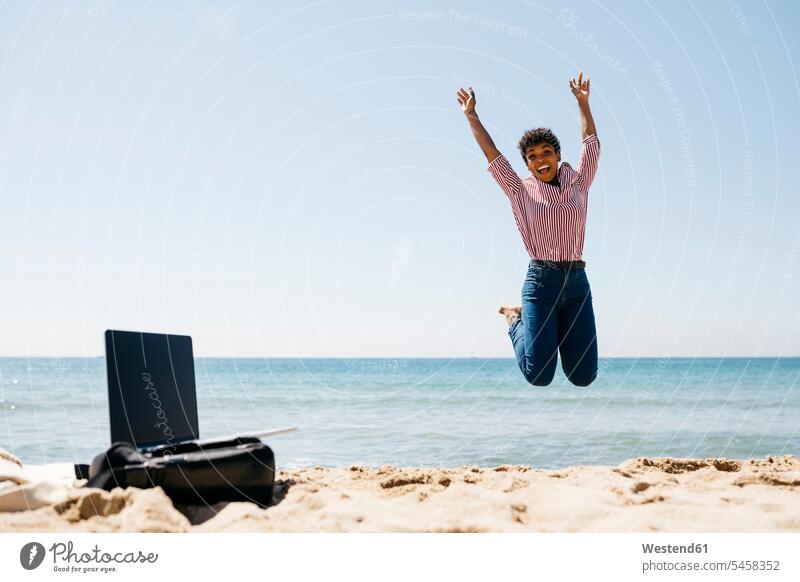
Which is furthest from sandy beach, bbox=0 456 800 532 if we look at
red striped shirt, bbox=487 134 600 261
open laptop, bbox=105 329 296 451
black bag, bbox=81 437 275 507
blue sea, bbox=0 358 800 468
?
blue sea, bbox=0 358 800 468

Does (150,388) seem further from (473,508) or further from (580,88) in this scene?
(580,88)

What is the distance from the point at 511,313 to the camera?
6.72m

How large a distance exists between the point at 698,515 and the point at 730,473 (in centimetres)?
187

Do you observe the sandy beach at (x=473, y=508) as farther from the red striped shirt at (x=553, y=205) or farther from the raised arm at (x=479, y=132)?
the raised arm at (x=479, y=132)

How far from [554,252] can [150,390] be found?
352 cm

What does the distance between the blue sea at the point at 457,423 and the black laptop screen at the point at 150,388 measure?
424cm

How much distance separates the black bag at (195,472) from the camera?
464 cm

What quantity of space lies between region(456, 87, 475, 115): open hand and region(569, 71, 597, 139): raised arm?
876 mm

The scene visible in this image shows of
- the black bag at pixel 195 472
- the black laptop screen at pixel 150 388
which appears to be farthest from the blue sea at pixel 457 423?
the black bag at pixel 195 472

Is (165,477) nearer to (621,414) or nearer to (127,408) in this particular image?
(127,408)

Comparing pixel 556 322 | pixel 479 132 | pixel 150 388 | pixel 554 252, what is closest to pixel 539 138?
pixel 479 132
